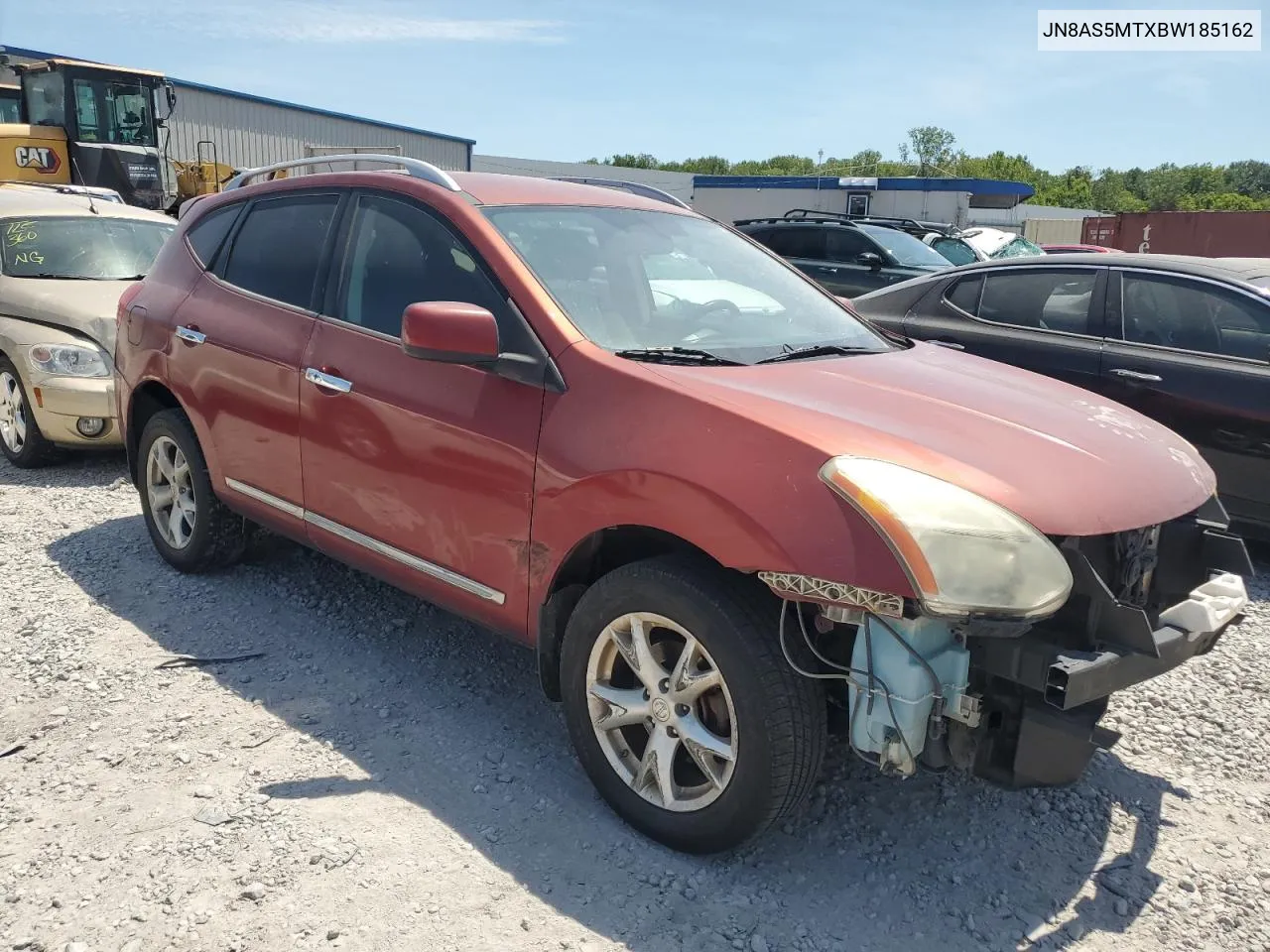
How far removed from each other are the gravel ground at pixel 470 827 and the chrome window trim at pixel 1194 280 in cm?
172

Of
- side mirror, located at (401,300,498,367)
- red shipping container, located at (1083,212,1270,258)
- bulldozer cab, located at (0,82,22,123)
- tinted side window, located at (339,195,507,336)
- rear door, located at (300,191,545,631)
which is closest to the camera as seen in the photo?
side mirror, located at (401,300,498,367)

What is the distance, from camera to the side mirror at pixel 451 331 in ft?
9.49

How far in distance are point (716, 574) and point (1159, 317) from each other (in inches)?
155

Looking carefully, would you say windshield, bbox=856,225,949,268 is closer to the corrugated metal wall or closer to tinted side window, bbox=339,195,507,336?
tinted side window, bbox=339,195,507,336

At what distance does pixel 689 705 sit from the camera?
8.70 feet

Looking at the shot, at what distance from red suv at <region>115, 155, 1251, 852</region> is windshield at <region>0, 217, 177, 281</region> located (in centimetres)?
382

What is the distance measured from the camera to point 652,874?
8.76 ft

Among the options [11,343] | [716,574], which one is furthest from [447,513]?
[11,343]

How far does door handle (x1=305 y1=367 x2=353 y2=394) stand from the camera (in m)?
3.47

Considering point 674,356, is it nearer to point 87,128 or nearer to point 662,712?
point 662,712

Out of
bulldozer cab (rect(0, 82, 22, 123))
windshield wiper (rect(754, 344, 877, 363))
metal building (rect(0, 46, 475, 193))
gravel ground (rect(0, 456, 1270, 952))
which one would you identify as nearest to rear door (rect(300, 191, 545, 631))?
gravel ground (rect(0, 456, 1270, 952))

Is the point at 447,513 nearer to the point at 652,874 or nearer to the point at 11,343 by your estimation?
the point at 652,874

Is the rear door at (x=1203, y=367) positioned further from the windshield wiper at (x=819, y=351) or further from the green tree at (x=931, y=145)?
the green tree at (x=931, y=145)

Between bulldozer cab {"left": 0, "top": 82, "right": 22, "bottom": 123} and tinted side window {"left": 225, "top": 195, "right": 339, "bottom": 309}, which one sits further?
bulldozer cab {"left": 0, "top": 82, "right": 22, "bottom": 123}
